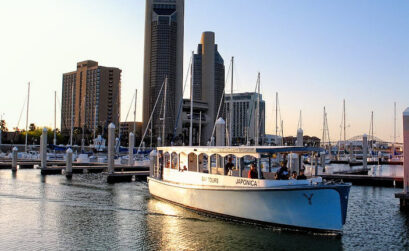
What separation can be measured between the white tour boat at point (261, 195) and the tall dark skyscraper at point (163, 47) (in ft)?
486

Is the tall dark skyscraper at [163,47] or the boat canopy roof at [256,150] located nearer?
the boat canopy roof at [256,150]

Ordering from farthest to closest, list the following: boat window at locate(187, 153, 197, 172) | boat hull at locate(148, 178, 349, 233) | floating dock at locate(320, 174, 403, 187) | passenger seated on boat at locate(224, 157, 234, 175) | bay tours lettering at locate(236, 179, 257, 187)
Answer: floating dock at locate(320, 174, 403, 187) → boat window at locate(187, 153, 197, 172) → passenger seated on boat at locate(224, 157, 234, 175) → bay tours lettering at locate(236, 179, 257, 187) → boat hull at locate(148, 178, 349, 233)

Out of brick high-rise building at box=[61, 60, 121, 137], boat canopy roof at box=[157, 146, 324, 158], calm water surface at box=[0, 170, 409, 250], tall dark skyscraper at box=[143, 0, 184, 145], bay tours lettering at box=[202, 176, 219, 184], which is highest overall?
tall dark skyscraper at box=[143, 0, 184, 145]

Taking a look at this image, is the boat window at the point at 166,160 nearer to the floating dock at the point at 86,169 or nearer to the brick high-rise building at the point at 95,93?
the floating dock at the point at 86,169

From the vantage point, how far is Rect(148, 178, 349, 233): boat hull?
1579 centimetres

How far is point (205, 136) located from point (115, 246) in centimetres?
16116

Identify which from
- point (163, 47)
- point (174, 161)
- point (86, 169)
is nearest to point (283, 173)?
point (174, 161)

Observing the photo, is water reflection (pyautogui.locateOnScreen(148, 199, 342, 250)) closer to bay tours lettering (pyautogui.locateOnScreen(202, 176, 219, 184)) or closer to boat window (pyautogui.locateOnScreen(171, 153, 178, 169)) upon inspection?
bay tours lettering (pyautogui.locateOnScreen(202, 176, 219, 184))

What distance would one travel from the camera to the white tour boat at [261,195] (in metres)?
15.9

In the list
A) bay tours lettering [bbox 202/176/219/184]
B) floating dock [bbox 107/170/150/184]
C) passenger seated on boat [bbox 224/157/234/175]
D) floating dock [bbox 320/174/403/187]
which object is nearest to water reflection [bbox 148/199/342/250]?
bay tours lettering [bbox 202/176/219/184]

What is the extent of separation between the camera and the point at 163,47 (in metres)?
172

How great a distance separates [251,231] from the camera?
56.3 feet

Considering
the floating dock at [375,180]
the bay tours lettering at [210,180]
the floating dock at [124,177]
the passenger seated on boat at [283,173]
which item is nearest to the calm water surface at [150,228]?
the bay tours lettering at [210,180]

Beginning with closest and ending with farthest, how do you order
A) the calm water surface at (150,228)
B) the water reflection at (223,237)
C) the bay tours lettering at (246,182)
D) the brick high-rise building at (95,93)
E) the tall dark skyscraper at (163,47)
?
the water reflection at (223,237)
the calm water surface at (150,228)
the bay tours lettering at (246,182)
the brick high-rise building at (95,93)
the tall dark skyscraper at (163,47)
